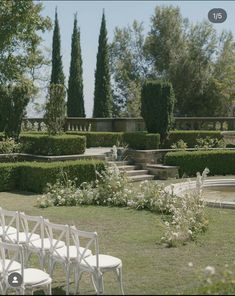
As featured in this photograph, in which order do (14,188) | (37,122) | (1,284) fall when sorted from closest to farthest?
(1,284), (14,188), (37,122)

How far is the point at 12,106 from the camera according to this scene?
1912cm

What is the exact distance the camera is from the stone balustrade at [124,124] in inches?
1034

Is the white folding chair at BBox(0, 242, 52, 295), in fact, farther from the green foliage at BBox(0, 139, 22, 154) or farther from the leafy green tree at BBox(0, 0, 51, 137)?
the leafy green tree at BBox(0, 0, 51, 137)

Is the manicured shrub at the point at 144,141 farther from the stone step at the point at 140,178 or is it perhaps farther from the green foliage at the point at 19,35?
the green foliage at the point at 19,35

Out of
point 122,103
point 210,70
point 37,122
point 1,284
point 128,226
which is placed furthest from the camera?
point 122,103

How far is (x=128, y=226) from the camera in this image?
35.3ft

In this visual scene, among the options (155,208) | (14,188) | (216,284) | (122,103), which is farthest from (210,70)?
(216,284)

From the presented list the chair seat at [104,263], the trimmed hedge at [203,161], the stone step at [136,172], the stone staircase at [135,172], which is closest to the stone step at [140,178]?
the stone staircase at [135,172]

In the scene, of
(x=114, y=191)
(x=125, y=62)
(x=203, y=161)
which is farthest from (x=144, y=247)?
(x=125, y=62)

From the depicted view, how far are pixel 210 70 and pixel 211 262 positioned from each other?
36796mm

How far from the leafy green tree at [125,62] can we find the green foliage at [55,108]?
28810 millimetres

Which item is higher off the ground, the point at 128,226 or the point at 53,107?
the point at 53,107

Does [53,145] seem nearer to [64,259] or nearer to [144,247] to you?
[144,247]

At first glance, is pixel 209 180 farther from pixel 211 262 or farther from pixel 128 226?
pixel 211 262
